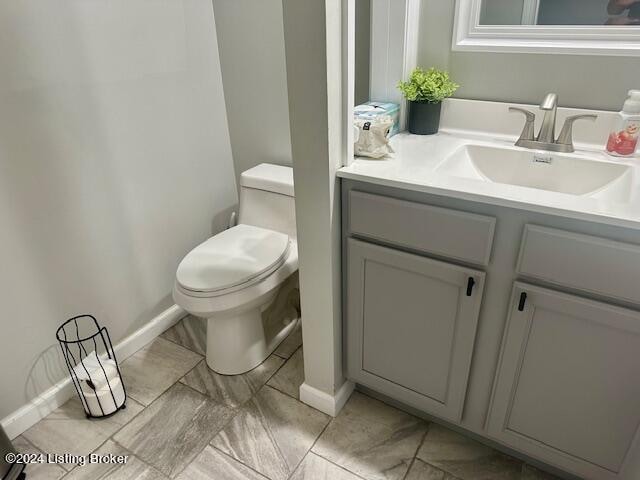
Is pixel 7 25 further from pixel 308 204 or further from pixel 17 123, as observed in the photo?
pixel 308 204

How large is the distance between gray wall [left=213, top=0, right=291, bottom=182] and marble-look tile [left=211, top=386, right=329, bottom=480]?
102cm

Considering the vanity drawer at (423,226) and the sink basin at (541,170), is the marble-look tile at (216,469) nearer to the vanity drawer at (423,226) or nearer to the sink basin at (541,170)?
the vanity drawer at (423,226)

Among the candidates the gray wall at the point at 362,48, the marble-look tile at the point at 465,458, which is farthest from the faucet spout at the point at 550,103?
the marble-look tile at the point at 465,458

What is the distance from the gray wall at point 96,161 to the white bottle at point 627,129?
5.01ft

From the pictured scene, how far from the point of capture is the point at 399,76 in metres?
1.55

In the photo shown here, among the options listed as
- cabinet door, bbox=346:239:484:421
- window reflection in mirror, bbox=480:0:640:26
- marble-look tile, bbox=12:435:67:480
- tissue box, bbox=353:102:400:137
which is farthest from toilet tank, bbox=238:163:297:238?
marble-look tile, bbox=12:435:67:480

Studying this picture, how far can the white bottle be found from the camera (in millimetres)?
1279

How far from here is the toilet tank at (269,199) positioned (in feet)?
6.31

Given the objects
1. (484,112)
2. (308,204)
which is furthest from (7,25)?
(484,112)

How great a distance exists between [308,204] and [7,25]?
3.30ft

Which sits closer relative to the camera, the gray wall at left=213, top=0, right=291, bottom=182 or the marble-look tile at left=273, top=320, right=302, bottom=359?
the gray wall at left=213, top=0, right=291, bottom=182

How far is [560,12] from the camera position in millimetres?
1379

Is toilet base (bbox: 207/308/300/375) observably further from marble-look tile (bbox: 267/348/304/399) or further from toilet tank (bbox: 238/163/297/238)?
toilet tank (bbox: 238/163/297/238)

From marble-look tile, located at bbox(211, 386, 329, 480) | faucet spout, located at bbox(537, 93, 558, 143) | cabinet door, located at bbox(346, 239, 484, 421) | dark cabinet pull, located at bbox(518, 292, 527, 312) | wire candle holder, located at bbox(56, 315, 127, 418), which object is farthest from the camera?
wire candle holder, located at bbox(56, 315, 127, 418)
